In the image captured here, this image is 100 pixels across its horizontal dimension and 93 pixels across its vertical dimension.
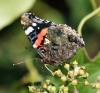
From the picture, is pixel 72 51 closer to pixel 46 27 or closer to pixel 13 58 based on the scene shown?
pixel 46 27

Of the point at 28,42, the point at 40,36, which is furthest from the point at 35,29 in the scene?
the point at 28,42

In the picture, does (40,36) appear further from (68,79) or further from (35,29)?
(68,79)

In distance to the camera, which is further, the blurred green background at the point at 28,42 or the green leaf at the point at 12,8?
the blurred green background at the point at 28,42

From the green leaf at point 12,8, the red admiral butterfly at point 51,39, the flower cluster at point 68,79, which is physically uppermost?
the green leaf at point 12,8

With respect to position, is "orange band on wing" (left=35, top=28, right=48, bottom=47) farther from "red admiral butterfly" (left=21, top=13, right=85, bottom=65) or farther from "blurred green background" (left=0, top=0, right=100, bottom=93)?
"blurred green background" (left=0, top=0, right=100, bottom=93)

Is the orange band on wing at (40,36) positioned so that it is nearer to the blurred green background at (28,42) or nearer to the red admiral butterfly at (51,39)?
the red admiral butterfly at (51,39)

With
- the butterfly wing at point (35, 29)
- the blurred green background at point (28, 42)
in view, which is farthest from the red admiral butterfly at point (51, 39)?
the blurred green background at point (28, 42)

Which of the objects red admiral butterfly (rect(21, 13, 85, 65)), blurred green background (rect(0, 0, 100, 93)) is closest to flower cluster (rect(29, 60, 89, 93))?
red admiral butterfly (rect(21, 13, 85, 65))
